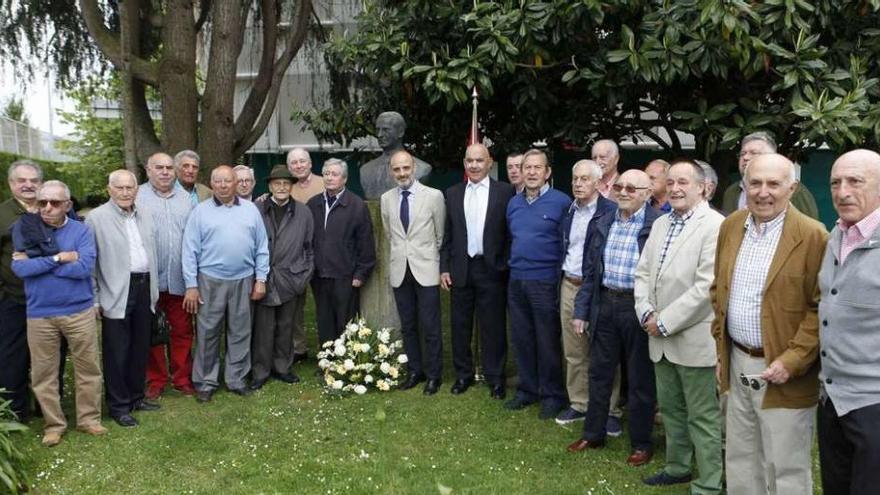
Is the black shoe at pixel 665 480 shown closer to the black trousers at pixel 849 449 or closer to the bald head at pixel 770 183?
the black trousers at pixel 849 449

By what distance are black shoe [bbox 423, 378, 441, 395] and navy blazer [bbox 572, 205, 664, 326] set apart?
1.87 m

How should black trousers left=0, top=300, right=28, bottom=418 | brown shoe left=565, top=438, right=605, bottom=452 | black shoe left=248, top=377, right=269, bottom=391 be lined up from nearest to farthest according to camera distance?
brown shoe left=565, top=438, right=605, bottom=452 < black trousers left=0, top=300, right=28, bottom=418 < black shoe left=248, top=377, right=269, bottom=391

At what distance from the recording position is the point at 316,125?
9273 mm

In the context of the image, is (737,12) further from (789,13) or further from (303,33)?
(303,33)

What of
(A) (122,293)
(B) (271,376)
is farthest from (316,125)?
(A) (122,293)

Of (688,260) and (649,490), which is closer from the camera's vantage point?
(688,260)

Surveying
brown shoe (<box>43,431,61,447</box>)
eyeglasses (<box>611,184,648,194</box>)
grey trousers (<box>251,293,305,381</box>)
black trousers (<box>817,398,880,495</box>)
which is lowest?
brown shoe (<box>43,431,61,447</box>)

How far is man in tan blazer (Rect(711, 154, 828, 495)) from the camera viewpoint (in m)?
3.45

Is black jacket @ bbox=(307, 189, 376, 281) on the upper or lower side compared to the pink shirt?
lower

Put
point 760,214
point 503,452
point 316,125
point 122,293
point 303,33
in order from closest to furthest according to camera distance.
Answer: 1. point 760,214
2. point 503,452
3. point 122,293
4. point 316,125
5. point 303,33

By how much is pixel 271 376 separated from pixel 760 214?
514cm

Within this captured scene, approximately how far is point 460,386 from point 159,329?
2.67 meters

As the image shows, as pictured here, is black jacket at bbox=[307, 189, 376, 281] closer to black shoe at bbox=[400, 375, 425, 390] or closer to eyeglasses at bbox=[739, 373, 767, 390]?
black shoe at bbox=[400, 375, 425, 390]

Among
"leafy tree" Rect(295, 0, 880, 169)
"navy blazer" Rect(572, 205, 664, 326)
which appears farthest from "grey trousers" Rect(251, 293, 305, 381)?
"navy blazer" Rect(572, 205, 664, 326)
